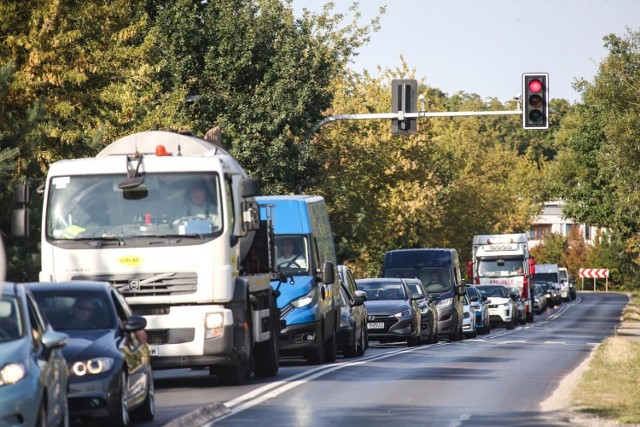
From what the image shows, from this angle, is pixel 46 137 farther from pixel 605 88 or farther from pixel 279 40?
pixel 605 88

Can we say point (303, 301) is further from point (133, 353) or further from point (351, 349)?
point (133, 353)

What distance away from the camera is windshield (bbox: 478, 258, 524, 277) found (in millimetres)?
63750

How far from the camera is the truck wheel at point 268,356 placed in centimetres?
2152

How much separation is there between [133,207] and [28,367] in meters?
7.94

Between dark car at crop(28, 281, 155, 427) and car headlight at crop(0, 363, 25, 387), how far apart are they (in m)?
2.52

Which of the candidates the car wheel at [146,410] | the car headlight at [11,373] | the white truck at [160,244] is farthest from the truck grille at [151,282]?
the car headlight at [11,373]

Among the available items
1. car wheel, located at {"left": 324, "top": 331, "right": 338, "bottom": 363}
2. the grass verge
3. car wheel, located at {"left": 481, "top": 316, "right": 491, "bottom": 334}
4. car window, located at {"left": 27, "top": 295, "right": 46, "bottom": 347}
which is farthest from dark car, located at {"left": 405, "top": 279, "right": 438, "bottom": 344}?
car window, located at {"left": 27, "top": 295, "right": 46, "bottom": 347}

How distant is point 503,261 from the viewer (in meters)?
64.1

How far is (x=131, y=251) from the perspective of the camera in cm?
1853

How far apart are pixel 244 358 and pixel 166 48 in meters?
26.4

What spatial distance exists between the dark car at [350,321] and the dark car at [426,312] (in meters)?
→ 6.36

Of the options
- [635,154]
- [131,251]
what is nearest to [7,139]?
[131,251]

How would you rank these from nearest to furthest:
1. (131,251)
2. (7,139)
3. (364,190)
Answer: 1. (131,251)
2. (7,139)
3. (364,190)

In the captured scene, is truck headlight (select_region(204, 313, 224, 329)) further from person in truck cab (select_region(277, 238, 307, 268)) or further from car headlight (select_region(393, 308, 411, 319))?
car headlight (select_region(393, 308, 411, 319))
